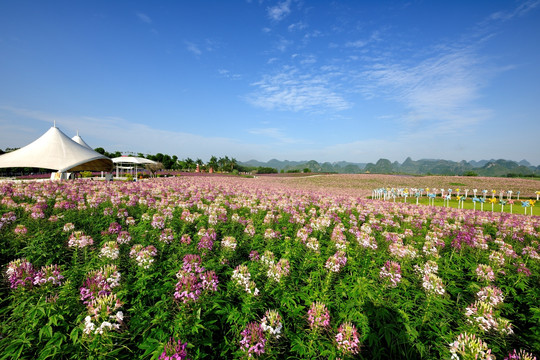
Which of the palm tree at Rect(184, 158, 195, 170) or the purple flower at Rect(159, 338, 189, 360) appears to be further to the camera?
the palm tree at Rect(184, 158, 195, 170)

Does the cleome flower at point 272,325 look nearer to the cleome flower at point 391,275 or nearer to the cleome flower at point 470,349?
the cleome flower at point 470,349

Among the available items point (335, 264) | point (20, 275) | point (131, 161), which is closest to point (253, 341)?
point (335, 264)

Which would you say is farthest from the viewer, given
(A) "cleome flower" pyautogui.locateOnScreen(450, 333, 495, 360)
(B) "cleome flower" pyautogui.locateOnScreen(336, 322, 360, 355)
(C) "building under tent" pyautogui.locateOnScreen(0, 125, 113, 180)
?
(C) "building under tent" pyautogui.locateOnScreen(0, 125, 113, 180)

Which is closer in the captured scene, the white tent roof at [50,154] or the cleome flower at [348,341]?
the cleome flower at [348,341]

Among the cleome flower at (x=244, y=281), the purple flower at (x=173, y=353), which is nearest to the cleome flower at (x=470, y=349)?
the cleome flower at (x=244, y=281)

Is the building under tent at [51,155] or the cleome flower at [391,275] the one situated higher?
the building under tent at [51,155]

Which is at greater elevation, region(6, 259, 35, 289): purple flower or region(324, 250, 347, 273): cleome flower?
region(6, 259, 35, 289): purple flower

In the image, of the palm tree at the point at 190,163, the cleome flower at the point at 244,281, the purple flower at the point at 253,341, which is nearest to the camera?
the purple flower at the point at 253,341

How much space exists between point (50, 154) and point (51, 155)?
15 cm

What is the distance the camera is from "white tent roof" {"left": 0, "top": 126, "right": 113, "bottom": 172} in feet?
73.3

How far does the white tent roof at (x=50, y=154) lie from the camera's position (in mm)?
22328

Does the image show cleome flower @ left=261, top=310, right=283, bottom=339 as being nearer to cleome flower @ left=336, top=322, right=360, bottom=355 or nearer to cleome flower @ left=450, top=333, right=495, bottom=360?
cleome flower @ left=336, top=322, right=360, bottom=355

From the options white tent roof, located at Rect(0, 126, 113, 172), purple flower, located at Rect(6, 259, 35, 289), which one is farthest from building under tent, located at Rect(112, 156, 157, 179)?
purple flower, located at Rect(6, 259, 35, 289)

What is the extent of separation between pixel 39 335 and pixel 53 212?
651 centimetres
